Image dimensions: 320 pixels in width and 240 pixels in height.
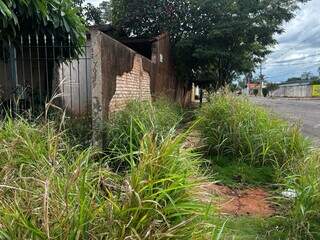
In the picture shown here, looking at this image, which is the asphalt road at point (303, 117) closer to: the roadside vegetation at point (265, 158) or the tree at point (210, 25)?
the roadside vegetation at point (265, 158)

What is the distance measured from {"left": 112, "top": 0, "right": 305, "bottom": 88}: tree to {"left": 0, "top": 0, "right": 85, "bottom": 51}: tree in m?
13.8

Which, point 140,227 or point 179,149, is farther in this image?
point 179,149

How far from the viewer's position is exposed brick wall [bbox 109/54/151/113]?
783 centimetres

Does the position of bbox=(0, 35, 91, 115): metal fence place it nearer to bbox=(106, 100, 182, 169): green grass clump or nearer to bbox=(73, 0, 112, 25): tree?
bbox=(106, 100, 182, 169): green grass clump

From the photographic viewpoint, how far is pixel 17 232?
8.52 ft

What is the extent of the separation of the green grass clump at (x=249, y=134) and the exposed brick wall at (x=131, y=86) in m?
1.58

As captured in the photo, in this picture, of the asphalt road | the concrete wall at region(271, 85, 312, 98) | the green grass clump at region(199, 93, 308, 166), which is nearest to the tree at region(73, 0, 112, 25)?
the asphalt road

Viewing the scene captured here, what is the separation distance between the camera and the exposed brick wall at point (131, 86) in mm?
7834

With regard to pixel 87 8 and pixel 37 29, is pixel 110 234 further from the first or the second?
pixel 87 8

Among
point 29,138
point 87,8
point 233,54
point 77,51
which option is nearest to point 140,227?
point 29,138

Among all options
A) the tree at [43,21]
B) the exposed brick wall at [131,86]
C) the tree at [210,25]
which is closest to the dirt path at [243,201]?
the exposed brick wall at [131,86]

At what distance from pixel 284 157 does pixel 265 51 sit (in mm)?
18355

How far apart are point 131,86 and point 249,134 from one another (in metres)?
3.18

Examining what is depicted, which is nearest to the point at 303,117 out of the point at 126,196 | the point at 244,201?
the point at 244,201
